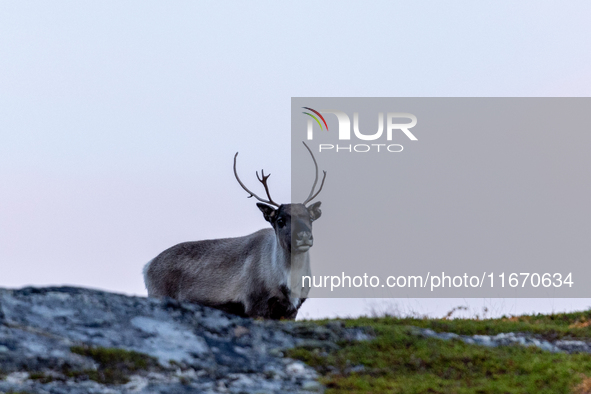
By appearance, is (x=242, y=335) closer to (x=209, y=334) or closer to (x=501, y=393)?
(x=209, y=334)

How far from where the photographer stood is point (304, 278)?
15539 mm

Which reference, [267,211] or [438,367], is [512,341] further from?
[267,211]

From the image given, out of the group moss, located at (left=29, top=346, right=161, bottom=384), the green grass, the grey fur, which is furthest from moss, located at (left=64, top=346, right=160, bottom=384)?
the grey fur

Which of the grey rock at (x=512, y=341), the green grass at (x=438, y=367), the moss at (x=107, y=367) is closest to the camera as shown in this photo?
the moss at (x=107, y=367)

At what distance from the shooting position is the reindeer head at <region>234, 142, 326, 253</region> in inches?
582

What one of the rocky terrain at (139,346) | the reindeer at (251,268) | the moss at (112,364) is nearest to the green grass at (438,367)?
the rocky terrain at (139,346)

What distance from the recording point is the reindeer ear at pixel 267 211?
15.7 m

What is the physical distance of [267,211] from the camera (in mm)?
15742

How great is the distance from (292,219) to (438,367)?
5.97 metres

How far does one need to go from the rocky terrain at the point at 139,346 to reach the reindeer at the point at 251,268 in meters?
4.06

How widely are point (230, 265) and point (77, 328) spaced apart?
7.08 meters

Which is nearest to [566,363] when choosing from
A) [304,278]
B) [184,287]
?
[304,278]

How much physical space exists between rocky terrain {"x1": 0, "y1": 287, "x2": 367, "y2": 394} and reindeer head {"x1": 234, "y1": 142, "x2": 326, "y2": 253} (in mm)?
3673

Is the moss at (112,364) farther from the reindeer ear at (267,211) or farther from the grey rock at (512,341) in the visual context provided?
the reindeer ear at (267,211)
